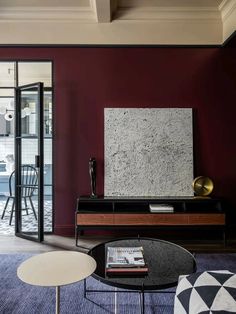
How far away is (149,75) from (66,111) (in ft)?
4.32

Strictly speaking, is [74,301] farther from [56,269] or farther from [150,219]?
[150,219]

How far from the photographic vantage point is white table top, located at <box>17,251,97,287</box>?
147 centimetres

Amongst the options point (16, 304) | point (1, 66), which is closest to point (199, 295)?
point (16, 304)

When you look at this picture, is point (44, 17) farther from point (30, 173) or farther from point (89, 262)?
point (89, 262)

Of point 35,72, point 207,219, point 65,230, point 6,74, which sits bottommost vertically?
point 65,230

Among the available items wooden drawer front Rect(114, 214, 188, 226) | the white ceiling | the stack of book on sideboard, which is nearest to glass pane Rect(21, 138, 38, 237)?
wooden drawer front Rect(114, 214, 188, 226)

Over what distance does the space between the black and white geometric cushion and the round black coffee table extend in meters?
0.47

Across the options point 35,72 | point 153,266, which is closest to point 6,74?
point 35,72

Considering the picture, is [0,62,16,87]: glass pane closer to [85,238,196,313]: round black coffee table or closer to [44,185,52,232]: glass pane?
[44,185,52,232]: glass pane

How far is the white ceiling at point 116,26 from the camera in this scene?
13.3ft

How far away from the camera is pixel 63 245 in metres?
3.75

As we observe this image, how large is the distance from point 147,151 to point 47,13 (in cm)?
242

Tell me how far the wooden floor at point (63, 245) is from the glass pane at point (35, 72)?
2.49 m

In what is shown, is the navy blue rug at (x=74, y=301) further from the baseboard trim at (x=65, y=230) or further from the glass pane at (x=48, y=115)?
the glass pane at (x=48, y=115)
